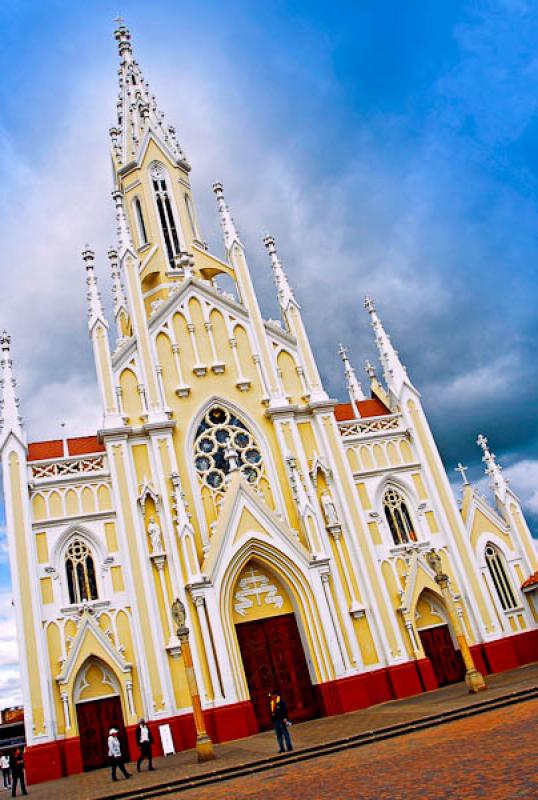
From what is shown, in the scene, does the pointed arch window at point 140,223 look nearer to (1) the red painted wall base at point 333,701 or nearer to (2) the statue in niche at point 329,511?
(2) the statue in niche at point 329,511

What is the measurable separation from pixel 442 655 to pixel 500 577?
15.2 feet

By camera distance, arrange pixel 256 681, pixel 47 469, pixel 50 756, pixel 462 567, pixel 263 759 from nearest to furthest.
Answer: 1. pixel 263 759
2. pixel 50 756
3. pixel 256 681
4. pixel 47 469
5. pixel 462 567

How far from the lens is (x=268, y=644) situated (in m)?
24.2

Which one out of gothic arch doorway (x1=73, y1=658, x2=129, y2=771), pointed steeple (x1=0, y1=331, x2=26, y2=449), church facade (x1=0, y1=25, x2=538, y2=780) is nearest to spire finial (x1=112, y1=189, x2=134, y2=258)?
church facade (x1=0, y1=25, x2=538, y2=780)

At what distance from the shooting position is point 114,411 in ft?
85.6

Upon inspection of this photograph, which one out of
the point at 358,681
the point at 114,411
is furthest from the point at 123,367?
the point at 358,681

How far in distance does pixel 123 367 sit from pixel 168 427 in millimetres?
3522

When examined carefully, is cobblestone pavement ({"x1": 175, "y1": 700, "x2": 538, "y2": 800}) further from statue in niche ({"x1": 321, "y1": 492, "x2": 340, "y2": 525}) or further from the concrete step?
statue in niche ({"x1": 321, "y1": 492, "x2": 340, "y2": 525})

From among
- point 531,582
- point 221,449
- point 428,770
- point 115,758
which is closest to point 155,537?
point 221,449

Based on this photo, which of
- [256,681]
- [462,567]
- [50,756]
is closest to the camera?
[50,756]

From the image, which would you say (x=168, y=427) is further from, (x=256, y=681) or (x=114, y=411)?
(x=256, y=681)

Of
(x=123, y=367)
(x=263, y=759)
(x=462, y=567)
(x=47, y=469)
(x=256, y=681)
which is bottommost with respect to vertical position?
(x=263, y=759)

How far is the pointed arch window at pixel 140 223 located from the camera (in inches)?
1350

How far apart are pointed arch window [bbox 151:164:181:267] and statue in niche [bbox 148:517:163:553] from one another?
1461 cm
